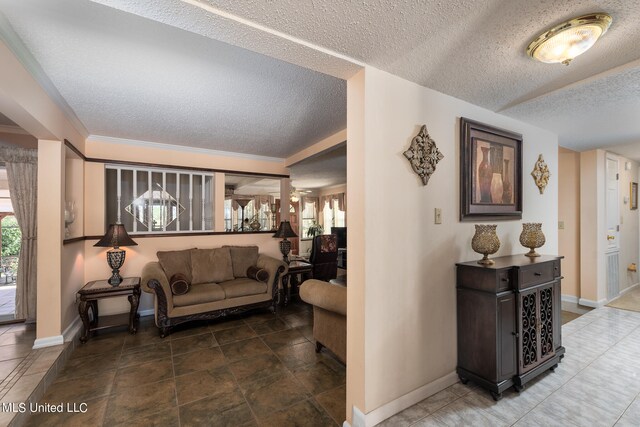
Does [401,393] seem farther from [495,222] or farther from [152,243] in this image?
[152,243]

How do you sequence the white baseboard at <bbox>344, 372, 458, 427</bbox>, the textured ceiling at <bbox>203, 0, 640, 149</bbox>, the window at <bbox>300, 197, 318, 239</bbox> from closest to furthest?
1. the textured ceiling at <bbox>203, 0, 640, 149</bbox>
2. the white baseboard at <bbox>344, 372, 458, 427</bbox>
3. the window at <bbox>300, 197, 318, 239</bbox>

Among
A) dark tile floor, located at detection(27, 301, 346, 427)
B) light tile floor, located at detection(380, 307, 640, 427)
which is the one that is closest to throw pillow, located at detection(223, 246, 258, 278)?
dark tile floor, located at detection(27, 301, 346, 427)

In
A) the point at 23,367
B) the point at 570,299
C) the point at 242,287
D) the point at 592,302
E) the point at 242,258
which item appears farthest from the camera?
the point at 570,299

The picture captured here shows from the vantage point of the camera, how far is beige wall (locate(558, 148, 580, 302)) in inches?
168

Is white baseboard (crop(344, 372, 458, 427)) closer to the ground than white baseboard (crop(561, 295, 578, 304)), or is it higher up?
higher up

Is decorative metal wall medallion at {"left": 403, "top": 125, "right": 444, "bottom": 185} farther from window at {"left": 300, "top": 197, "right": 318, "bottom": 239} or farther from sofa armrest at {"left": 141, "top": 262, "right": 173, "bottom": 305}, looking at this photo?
window at {"left": 300, "top": 197, "right": 318, "bottom": 239}

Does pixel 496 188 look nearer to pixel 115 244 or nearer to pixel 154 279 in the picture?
pixel 154 279

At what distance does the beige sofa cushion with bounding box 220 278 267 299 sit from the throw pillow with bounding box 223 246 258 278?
226 mm

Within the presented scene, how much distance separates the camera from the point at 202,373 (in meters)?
2.39

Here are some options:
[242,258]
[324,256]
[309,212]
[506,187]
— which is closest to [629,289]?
[506,187]

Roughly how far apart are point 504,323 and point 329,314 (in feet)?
4.50

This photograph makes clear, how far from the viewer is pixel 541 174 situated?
2.89 meters

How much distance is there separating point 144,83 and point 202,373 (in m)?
2.45

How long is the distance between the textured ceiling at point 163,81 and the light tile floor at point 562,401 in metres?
2.49
